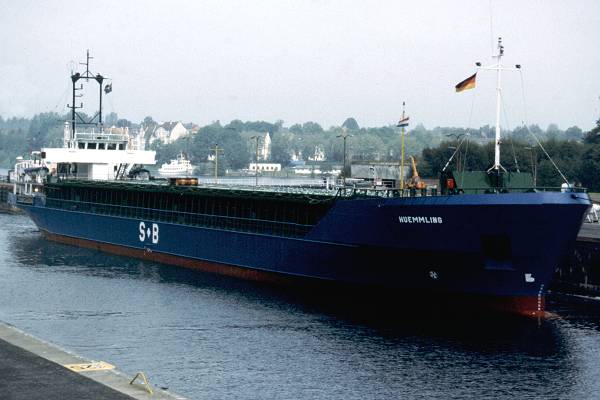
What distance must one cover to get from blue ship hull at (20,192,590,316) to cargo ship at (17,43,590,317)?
0.05 metres

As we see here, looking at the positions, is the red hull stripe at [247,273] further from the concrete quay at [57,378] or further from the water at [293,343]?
the concrete quay at [57,378]

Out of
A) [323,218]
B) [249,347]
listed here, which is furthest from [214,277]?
[249,347]

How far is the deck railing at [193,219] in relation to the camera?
182ft

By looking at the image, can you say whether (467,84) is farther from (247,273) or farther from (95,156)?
(95,156)

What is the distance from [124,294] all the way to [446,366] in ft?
74.8

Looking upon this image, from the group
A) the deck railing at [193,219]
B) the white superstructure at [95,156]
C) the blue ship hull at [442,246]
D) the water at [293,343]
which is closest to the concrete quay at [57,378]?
the water at [293,343]

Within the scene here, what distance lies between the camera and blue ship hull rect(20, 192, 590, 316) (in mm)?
42688

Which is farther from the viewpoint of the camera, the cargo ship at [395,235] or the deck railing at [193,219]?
the deck railing at [193,219]

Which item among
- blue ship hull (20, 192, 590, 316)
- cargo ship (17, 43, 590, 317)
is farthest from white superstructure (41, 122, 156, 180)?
blue ship hull (20, 192, 590, 316)

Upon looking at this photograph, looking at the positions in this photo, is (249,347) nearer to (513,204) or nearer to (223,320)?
(223,320)

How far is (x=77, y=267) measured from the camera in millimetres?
64062

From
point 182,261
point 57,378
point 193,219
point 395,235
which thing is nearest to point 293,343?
point 395,235

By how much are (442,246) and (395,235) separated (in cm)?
284

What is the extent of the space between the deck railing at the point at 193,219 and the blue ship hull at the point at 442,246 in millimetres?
837
